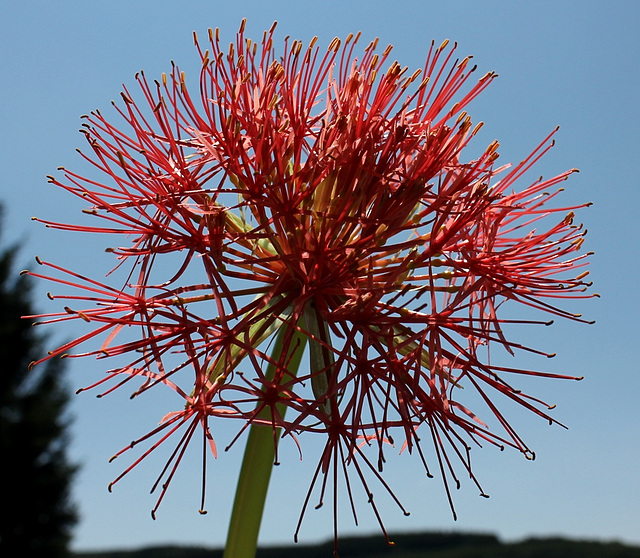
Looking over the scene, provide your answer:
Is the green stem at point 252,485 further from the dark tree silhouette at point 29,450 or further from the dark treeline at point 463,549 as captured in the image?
the dark tree silhouette at point 29,450

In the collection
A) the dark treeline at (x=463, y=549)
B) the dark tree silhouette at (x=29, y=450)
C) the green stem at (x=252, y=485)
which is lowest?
the green stem at (x=252, y=485)

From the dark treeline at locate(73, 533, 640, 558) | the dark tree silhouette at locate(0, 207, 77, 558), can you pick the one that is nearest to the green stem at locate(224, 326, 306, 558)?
the dark treeline at locate(73, 533, 640, 558)

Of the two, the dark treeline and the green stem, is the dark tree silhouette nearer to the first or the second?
the dark treeline

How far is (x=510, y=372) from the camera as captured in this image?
132 cm

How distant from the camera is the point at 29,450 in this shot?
11656 millimetres

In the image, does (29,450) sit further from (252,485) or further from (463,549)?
(252,485)

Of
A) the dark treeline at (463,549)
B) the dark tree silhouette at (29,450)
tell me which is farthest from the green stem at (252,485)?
the dark tree silhouette at (29,450)

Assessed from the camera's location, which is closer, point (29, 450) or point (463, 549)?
point (463, 549)

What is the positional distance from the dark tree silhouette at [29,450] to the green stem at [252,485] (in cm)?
1073

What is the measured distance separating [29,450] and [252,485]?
11596 mm

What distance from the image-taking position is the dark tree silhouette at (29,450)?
37.3 ft

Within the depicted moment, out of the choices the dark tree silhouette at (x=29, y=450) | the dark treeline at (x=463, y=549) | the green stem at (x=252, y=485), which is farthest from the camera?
the dark tree silhouette at (x=29, y=450)

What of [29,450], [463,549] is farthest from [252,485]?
[29,450]

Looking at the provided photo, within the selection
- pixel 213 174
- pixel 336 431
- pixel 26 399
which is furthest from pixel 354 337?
pixel 26 399
